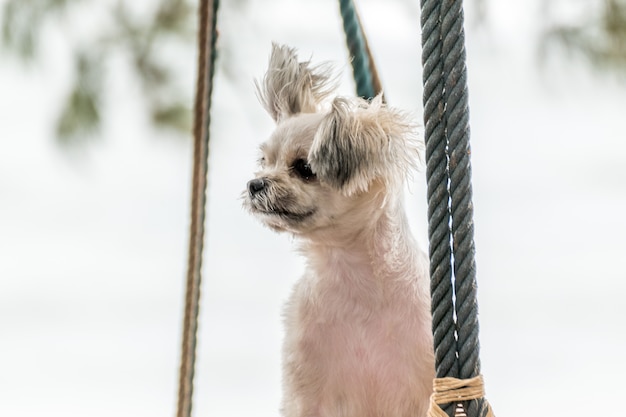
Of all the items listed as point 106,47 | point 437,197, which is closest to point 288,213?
point 437,197

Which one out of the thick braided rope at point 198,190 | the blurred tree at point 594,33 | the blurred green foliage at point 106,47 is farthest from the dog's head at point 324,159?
the blurred green foliage at point 106,47

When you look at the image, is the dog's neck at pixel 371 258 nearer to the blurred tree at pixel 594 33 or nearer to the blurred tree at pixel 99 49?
the blurred tree at pixel 594 33

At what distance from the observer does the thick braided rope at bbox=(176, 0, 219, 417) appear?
120 centimetres

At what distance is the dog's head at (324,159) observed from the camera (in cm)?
95

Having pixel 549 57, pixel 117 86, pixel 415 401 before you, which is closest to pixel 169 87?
pixel 117 86

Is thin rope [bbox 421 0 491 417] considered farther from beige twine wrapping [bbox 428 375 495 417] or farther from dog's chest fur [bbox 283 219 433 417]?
dog's chest fur [bbox 283 219 433 417]

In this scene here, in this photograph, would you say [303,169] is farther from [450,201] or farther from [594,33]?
[594,33]

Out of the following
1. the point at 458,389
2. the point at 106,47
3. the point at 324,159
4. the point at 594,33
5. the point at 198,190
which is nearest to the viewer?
the point at 458,389

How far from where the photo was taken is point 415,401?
3.18 ft

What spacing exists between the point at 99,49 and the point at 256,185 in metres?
1.87

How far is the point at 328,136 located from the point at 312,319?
0.24 meters

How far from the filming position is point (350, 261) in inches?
41.6

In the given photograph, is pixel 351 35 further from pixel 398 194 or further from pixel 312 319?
pixel 312 319

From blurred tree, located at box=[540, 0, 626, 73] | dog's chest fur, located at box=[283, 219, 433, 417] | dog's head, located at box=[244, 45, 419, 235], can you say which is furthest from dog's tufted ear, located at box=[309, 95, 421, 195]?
blurred tree, located at box=[540, 0, 626, 73]
